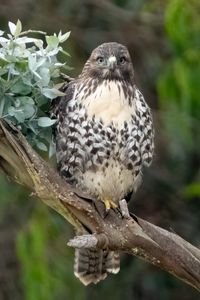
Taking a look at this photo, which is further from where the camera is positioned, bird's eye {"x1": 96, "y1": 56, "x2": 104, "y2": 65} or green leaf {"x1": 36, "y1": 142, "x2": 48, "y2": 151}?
bird's eye {"x1": 96, "y1": 56, "x2": 104, "y2": 65}

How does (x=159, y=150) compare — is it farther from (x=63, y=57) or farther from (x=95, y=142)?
(x=95, y=142)

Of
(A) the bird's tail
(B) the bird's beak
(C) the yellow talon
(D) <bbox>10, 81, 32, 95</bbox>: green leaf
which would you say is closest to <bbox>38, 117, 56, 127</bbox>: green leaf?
(D) <bbox>10, 81, 32, 95</bbox>: green leaf

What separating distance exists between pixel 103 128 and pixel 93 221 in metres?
0.58

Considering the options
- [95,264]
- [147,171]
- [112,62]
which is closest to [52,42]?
[112,62]

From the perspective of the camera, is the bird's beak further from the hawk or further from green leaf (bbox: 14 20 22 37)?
green leaf (bbox: 14 20 22 37)

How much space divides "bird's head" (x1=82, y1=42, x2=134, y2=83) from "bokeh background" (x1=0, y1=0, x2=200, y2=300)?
67.2 inches

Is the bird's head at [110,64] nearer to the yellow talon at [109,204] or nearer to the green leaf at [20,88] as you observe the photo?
the yellow talon at [109,204]

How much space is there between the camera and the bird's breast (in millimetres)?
5789

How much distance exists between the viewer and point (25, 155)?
204 inches

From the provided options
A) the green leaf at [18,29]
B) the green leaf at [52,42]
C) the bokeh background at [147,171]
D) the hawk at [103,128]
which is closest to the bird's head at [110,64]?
the hawk at [103,128]

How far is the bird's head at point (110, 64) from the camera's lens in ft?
19.1

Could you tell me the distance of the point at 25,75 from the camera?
5188 millimetres

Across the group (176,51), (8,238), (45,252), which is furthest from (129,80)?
(8,238)

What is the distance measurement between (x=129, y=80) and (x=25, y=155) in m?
0.90
